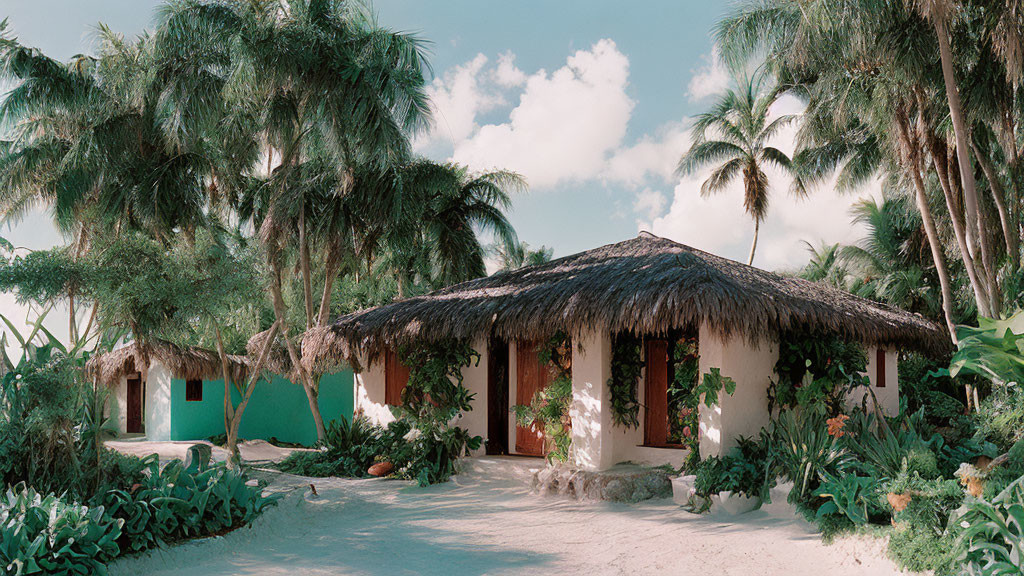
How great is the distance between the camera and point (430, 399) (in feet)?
36.4

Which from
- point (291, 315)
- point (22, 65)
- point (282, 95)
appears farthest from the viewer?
point (291, 315)

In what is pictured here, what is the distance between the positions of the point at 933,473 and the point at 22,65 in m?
15.7

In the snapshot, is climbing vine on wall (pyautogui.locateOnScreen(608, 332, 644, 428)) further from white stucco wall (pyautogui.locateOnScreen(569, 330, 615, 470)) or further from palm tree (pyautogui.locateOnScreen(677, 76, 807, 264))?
palm tree (pyautogui.locateOnScreen(677, 76, 807, 264))

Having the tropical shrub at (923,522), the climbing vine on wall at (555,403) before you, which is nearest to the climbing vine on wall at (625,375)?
the climbing vine on wall at (555,403)

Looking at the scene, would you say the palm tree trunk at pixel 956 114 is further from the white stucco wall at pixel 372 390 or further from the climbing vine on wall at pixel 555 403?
the white stucco wall at pixel 372 390

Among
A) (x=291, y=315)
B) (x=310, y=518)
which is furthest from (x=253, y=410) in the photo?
(x=310, y=518)

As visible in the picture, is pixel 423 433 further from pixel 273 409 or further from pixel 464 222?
pixel 273 409

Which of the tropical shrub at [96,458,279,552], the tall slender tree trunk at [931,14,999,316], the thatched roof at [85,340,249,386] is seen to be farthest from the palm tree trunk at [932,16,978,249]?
the thatched roof at [85,340,249,386]

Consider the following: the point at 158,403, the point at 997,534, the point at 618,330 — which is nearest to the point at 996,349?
the point at 997,534

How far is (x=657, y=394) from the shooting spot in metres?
10.3

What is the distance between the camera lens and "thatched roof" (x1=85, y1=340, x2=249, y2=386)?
1677cm

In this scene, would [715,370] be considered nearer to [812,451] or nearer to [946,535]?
[812,451]

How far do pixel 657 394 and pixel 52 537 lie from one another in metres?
7.21

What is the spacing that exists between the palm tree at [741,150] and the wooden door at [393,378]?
12.0 m
